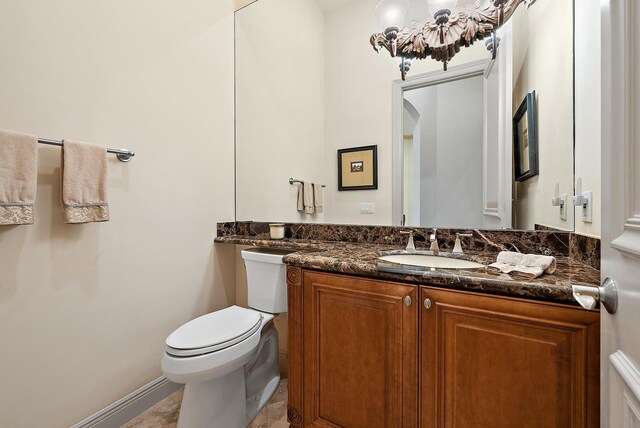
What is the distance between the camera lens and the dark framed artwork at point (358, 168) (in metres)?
1.71

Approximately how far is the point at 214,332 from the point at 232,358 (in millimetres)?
188

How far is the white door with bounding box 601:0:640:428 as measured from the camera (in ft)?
1.33

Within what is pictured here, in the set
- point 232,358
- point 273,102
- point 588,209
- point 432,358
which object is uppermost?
point 273,102

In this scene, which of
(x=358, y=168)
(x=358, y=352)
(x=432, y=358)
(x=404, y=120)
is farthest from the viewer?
(x=358, y=168)

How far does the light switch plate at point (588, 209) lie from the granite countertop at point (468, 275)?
0.17m

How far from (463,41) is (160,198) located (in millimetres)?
1829

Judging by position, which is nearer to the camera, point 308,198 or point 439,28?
point 439,28

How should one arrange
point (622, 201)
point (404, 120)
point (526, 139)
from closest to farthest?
point (622, 201), point (526, 139), point (404, 120)

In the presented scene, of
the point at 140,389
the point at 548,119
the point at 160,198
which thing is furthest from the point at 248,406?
the point at 548,119

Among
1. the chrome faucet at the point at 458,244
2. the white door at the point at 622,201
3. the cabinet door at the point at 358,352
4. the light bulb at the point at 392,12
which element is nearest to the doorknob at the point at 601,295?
Answer: the white door at the point at 622,201

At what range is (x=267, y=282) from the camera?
154cm

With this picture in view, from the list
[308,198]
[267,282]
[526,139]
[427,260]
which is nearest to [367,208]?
[308,198]

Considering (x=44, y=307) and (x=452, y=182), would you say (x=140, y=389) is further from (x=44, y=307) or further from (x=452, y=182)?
(x=452, y=182)

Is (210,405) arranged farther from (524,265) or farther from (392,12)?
(392,12)
